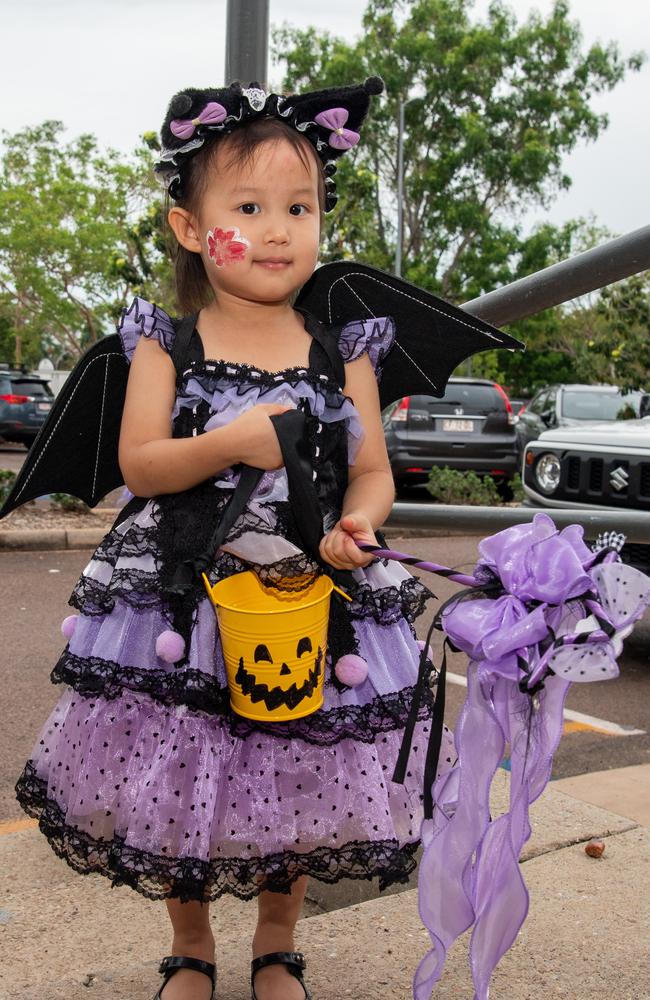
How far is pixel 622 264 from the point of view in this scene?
2.19 m

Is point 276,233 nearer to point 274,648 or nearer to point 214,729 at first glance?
point 274,648

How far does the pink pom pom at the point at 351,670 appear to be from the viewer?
196 cm

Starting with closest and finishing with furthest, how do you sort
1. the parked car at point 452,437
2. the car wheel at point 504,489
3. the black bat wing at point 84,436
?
the black bat wing at point 84,436 → the parked car at point 452,437 → the car wheel at point 504,489

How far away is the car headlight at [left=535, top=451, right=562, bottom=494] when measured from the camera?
6.13 m

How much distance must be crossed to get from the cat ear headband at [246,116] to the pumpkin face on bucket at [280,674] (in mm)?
937

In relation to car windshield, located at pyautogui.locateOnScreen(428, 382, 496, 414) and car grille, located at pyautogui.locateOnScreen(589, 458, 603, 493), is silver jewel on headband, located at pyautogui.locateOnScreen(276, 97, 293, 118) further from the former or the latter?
car windshield, located at pyautogui.locateOnScreen(428, 382, 496, 414)

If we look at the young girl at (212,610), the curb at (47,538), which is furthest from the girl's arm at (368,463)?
the curb at (47,538)

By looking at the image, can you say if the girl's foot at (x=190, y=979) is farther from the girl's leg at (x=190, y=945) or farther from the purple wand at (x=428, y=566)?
the purple wand at (x=428, y=566)

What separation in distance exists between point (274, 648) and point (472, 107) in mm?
27205

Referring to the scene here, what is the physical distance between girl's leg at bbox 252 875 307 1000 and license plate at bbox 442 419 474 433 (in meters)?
11.0

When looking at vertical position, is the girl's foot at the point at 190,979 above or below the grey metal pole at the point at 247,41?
below

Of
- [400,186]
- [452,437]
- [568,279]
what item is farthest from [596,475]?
[400,186]

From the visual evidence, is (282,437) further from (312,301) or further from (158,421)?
Answer: (312,301)

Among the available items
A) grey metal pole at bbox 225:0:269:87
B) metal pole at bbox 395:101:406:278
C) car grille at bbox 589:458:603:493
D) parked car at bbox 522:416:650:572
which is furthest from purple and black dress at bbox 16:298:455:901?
metal pole at bbox 395:101:406:278
